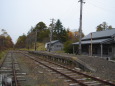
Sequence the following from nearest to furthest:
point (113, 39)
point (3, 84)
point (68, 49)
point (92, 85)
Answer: point (3, 84), point (92, 85), point (113, 39), point (68, 49)

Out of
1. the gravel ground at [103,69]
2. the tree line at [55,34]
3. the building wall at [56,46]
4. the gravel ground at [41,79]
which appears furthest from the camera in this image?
the tree line at [55,34]

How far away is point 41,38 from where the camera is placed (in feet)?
344

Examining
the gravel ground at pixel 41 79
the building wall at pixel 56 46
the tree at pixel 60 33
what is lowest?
the gravel ground at pixel 41 79

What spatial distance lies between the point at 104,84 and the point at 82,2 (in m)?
21.0

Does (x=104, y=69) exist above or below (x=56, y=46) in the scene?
below

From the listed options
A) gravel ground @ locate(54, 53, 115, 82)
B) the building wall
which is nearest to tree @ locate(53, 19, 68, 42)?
the building wall

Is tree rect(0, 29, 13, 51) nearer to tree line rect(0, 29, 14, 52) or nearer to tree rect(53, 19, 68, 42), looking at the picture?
tree line rect(0, 29, 14, 52)

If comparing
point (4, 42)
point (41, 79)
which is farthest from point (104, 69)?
point (4, 42)

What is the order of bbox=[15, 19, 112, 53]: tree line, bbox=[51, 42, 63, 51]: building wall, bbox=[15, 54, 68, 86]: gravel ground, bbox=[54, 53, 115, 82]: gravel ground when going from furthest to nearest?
bbox=[15, 19, 112, 53]: tree line, bbox=[51, 42, 63, 51]: building wall, bbox=[54, 53, 115, 82]: gravel ground, bbox=[15, 54, 68, 86]: gravel ground

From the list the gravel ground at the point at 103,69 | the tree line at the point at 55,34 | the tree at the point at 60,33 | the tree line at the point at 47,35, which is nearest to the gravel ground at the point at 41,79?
the gravel ground at the point at 103,69

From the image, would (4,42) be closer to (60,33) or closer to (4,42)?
(4,42)

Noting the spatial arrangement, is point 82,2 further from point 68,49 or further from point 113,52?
point 68,49

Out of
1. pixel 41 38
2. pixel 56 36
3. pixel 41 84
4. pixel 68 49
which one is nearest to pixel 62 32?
pixel 56 36

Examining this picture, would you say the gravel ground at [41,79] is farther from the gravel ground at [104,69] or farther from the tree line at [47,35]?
the tree line at [47,35]
